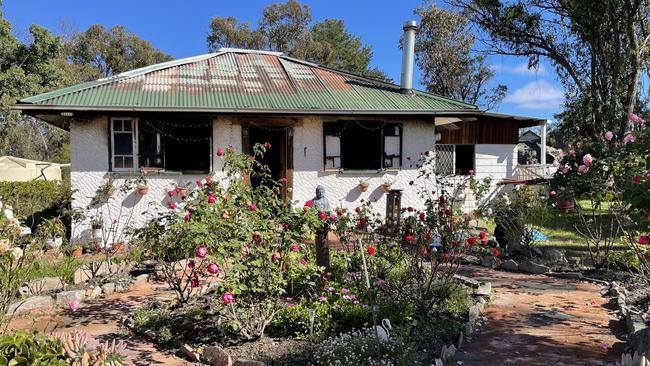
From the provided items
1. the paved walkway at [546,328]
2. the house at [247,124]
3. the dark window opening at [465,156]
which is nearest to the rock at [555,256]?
the paved walkway at [546,328]

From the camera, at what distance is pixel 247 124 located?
1021 cm

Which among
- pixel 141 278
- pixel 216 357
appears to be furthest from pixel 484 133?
pixel 216 357

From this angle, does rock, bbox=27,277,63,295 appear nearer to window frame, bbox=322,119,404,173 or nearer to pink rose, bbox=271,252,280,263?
pink rose, bbox=271,252,280,263

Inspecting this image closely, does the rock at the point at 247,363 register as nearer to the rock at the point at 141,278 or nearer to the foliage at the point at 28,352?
the foliage at the point at 28,352

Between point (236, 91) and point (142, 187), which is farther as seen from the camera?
point (236, 91)

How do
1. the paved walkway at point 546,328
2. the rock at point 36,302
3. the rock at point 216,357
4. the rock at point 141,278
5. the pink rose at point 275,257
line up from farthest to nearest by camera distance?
1. the rock at point 141,278
2. the rock at point 36,302
3. the pink rose at point 275,257
4. the paved walkway at point 546,328
5. the rock at point 216,357

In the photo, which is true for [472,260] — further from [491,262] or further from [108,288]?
[108,288]

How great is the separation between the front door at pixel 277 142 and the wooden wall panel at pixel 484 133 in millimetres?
7893

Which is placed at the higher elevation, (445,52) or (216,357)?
(445,52)

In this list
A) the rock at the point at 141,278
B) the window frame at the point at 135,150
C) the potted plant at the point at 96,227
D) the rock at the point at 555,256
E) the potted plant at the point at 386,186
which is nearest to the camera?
the rock at the point at 141,278

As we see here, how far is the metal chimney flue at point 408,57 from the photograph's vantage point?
1174 centimetres

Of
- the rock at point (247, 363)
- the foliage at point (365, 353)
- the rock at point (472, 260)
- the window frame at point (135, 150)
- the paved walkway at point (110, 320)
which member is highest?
the window frame at point (135, 150)

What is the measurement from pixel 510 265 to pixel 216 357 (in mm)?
5562

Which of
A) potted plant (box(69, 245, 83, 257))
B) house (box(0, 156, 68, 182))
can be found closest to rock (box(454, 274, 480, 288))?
potted plant (box(69, 245, 83, 257))
